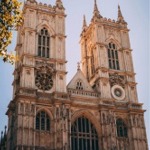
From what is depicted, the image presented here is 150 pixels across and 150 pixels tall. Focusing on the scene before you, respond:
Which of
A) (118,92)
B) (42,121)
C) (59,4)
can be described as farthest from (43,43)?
(118,92)

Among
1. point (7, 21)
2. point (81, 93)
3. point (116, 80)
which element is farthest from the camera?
point (116, 80)

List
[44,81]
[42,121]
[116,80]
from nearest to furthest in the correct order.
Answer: [42,121], [44,81], [116,80]

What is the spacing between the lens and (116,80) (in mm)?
35812

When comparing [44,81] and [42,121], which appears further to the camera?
[44,81]

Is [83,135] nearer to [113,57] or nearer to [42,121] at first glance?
[42,121]

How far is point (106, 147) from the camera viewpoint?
30.9 metres

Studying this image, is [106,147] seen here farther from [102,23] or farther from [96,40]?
[102,23]

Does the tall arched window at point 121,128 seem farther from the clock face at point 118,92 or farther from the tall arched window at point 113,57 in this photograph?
the tall arched window at point 113,57

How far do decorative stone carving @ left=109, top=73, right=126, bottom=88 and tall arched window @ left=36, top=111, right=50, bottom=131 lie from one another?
8.81 m

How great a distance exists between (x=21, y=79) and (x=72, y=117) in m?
6.28

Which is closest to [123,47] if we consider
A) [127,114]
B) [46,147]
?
[127,114]

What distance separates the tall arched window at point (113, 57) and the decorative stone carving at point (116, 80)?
4.28 feet

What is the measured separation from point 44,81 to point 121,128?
9380 millimetres

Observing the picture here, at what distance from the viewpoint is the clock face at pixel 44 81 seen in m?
32.2
